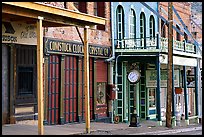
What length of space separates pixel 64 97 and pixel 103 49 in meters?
4.43

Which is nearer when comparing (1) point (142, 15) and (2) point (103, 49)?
(2) point (103, 49)

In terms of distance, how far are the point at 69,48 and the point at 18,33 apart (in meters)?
3.73

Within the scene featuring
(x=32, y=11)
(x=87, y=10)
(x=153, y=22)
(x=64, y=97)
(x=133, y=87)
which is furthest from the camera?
(x=153, y=22)

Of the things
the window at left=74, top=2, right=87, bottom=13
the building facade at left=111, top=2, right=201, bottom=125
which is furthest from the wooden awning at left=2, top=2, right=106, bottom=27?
the building facade at left=111, top=2, right=201, bottom=125

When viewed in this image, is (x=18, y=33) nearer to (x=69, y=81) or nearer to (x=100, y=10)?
(x=69, y=81)

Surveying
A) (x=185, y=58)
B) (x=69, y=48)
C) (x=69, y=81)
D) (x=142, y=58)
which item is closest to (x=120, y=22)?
(x=142, y=58)

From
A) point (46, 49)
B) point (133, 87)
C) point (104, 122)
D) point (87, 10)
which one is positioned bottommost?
point (104, 122)

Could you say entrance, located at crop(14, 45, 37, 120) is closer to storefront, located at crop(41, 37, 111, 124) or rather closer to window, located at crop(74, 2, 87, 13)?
storefront, located at crop(41, 37, 111, 124)

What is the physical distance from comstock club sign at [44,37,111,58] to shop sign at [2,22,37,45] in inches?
35.2

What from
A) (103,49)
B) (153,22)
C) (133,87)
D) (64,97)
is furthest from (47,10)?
(153,22)

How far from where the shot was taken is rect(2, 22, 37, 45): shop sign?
756 inches

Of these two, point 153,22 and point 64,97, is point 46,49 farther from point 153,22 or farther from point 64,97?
point 153,22

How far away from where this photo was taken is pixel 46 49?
21328 millimetres

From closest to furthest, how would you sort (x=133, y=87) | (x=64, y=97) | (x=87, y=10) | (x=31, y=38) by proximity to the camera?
(x=31, y=38), (x=64, y=97), (x=87, y=10), (x=133, y=87)
